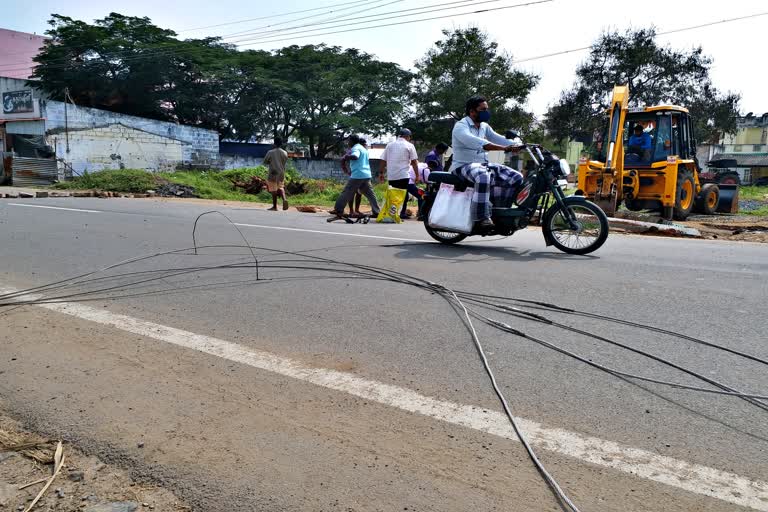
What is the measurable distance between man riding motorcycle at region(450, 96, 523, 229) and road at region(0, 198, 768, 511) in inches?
63.3

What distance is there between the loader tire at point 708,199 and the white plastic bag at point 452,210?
12424mm

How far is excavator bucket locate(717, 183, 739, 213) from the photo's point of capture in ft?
59.7

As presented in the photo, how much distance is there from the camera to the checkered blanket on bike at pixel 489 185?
7.47 m

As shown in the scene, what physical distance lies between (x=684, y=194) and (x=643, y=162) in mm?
1576

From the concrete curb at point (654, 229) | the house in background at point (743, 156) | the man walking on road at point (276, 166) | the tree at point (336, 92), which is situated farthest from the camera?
the tree at point (336, 92)

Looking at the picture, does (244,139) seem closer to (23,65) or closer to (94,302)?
(23,65)

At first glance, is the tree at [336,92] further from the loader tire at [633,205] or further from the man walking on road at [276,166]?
the loader tire at [633,205]

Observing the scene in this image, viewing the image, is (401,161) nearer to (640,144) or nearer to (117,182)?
(640,144)

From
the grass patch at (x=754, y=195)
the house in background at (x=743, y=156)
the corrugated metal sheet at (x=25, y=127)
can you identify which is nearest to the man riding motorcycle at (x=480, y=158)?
the grass patch at (x=754, y=195)

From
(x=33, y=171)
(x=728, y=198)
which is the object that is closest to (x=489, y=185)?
(x=728, y=198)

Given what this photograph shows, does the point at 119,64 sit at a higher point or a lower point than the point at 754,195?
higher

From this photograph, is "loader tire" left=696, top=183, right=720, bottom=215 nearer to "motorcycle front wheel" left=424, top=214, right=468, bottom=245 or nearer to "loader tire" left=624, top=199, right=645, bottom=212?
"loader tire" left=624, top=199, right=645, bottom=212

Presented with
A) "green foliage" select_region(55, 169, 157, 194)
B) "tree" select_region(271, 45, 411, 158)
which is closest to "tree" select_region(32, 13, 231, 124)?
"tree" select_region(271, 45, 411, 158)

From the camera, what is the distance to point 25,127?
1137 inches
